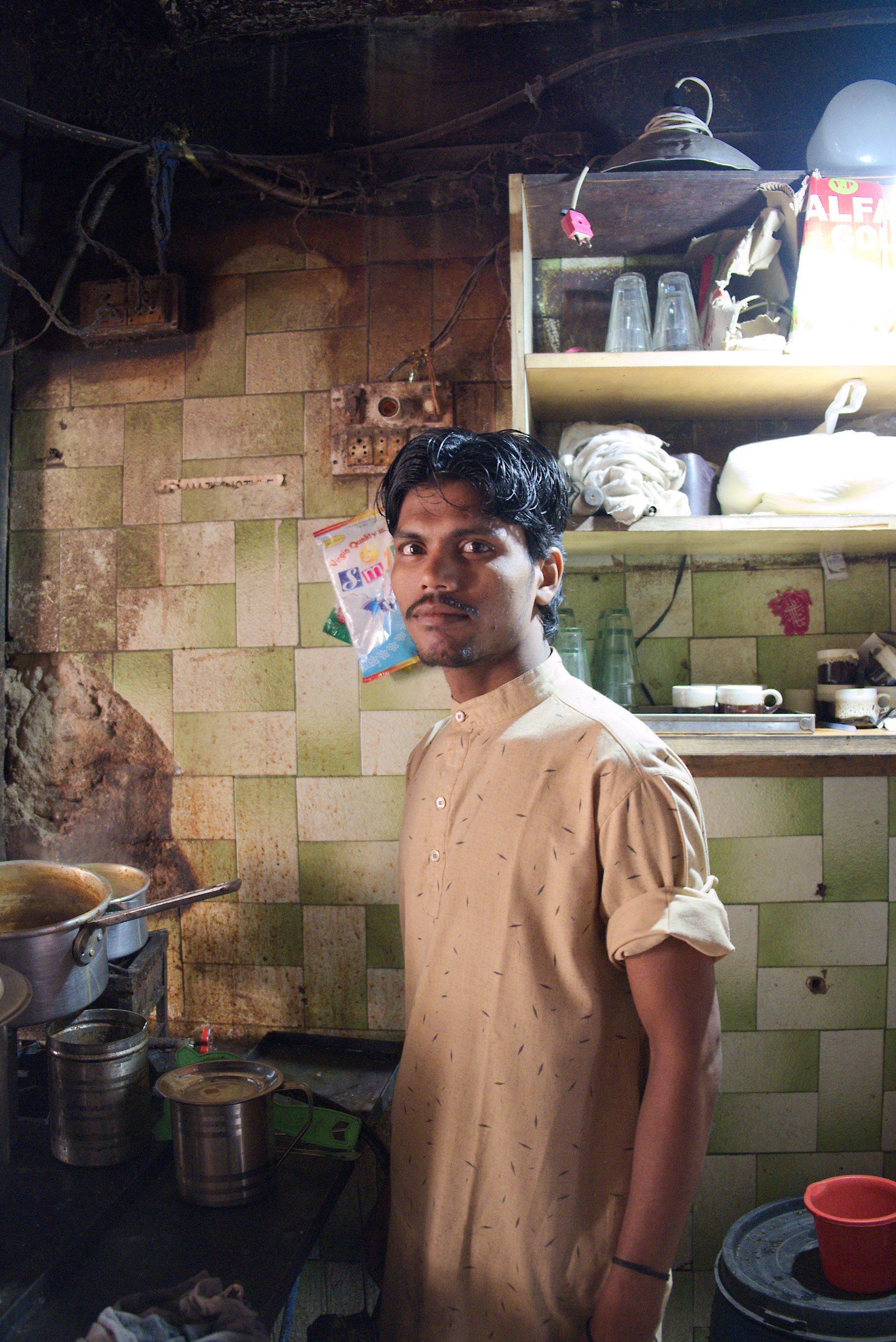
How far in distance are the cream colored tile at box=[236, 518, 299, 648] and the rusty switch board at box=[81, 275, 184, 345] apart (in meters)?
0.61

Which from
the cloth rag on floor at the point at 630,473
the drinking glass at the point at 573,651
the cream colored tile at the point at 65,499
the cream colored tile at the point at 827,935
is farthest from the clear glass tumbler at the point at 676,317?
the cream colored tile at the point at 65,499

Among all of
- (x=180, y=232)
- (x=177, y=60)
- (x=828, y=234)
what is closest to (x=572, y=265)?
(x=828, y=234)

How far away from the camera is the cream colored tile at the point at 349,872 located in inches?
87.8

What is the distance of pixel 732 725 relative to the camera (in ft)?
5.96

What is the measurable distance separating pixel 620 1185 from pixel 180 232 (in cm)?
257

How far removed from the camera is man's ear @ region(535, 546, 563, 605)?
1.33 m

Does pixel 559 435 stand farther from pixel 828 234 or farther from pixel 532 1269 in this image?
pixel 532 1269

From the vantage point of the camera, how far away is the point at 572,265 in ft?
7.19

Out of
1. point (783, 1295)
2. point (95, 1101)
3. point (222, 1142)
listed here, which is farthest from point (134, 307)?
point (783, 1295)

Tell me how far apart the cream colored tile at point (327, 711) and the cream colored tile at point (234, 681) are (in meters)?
0.04

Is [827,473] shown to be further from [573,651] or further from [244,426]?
[244,426]

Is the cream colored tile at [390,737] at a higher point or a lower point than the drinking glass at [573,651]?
lower

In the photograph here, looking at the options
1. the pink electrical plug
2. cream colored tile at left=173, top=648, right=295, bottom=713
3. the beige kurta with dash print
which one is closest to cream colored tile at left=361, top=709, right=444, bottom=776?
cream colored tile at left=173, top=648, right=295, bottom=713

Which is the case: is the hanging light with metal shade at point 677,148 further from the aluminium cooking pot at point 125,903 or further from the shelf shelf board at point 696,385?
the aluminium cooking pot at point 125,903
